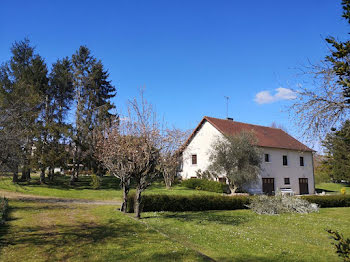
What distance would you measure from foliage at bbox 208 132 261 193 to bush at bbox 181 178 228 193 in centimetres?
98

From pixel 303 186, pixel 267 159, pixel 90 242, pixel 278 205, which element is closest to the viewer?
pixel 90 242

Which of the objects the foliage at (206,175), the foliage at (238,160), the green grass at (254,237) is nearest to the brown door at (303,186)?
the foliage at (238,160)

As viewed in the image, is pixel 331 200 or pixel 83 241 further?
pixel 331 200

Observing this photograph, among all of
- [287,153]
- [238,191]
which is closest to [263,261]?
[238,191]

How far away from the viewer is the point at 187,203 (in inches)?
662

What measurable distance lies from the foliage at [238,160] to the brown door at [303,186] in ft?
39.5

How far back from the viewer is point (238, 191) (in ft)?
93.6

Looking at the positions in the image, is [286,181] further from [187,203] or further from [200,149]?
[187,203]

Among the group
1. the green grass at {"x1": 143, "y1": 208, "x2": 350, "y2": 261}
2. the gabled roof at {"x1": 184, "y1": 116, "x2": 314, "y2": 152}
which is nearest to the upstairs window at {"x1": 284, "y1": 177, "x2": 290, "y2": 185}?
the gabled roof at {"x1": 184, "y1": 116, "x2": 314, "y2": 152}

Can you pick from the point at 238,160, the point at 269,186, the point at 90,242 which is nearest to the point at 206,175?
the point at 238,160

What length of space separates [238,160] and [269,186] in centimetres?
818

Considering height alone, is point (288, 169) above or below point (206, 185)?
above

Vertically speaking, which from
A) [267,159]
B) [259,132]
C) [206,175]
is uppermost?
[259,132]

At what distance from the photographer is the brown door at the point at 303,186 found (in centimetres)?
3569
